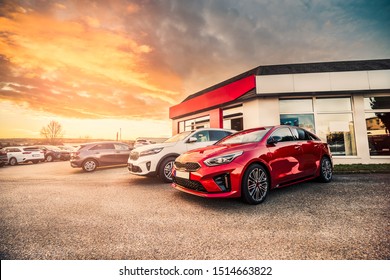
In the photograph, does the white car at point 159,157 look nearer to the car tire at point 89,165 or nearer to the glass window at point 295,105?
the car tire at point 89,165

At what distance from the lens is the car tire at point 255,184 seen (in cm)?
336

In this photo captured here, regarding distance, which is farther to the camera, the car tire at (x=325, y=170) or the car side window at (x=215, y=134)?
the car side window at (x=215, y=134)

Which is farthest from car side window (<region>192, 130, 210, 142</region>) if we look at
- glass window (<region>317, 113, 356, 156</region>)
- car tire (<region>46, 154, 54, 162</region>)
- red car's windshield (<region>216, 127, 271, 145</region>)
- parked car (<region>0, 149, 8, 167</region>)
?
car tire (<region>46, 154, 54, 162</region>)

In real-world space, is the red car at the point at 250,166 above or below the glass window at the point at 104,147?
below

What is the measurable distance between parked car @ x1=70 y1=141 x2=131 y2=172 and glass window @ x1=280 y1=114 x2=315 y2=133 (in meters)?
8.50

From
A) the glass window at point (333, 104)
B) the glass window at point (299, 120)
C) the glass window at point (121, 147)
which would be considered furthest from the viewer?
the glass window at point (121, 147)

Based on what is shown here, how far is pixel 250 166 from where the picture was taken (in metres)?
3.48

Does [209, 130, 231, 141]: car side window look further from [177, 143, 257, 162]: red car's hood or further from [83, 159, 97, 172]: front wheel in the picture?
[83, 159, 97, 172]: front wheel

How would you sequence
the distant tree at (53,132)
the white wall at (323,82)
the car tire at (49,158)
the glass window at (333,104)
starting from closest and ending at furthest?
the white wall at (323,82) → the glass window at (333,104) → the car tire at (49,158) → the distant tree at (53,132)

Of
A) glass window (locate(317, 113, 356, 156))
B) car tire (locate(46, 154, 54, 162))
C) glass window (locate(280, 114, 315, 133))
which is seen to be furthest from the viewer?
car tire (locate(46, 154, 54, 162))

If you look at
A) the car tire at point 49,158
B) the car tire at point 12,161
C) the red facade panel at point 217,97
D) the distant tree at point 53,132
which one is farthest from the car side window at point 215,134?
the distant tree at point 53,132

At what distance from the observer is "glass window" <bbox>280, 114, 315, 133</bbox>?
9.99 metres

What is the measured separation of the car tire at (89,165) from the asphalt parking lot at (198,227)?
4.97 metres

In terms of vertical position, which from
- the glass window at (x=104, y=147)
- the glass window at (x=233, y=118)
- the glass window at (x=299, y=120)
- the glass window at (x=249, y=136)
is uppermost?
the glass window at (x=233, y=118)
